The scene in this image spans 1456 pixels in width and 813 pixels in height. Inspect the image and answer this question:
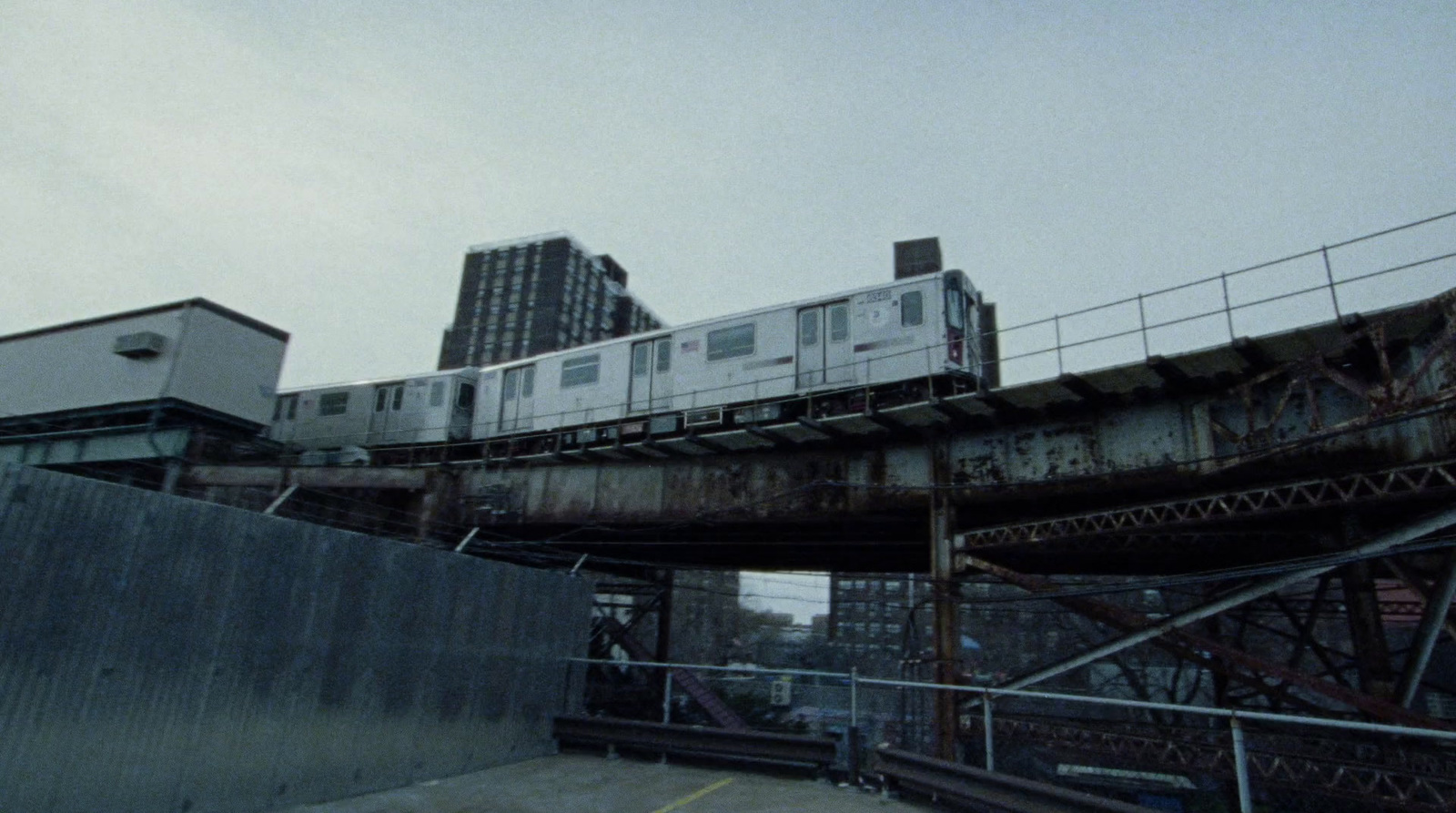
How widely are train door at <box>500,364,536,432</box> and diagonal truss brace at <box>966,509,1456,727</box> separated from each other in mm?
16075

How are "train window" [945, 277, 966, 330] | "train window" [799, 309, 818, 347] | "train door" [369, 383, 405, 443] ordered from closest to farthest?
"train window" [945, 277, 966, 330], "train window" [799, 309, 818, 347], "train door" [369, 383, 405, 443]

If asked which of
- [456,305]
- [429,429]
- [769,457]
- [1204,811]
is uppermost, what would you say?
[456,305]

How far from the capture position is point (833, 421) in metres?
17.5

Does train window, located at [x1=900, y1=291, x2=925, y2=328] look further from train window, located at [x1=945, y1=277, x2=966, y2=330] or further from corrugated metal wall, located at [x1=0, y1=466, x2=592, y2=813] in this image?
corrugated metal wall, located at [x1=0, y1=466, x2=592, y2=813]

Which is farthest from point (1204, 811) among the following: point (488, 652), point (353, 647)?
point (353, 647)

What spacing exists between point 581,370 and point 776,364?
7572mm

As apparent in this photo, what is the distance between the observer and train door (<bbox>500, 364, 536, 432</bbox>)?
85.0 ft

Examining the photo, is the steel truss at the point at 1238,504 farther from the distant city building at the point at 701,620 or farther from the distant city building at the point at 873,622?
the distant city building at the point at 701,620

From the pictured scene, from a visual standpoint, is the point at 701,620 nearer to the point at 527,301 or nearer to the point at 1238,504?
the point at 527,301

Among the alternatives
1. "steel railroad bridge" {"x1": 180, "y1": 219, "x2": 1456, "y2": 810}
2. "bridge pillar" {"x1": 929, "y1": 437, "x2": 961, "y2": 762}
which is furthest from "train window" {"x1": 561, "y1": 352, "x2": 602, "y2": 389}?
"bridge pillar" {"x1": 929, "y1": 437, "x2": 961, "y2": 762}

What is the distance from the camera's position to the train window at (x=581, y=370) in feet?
79.4

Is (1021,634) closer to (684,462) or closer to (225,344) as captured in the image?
(684,462)

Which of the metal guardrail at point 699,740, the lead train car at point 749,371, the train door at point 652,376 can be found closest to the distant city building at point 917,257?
the lead train car at point 749,371

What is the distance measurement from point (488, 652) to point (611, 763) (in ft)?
8.89
